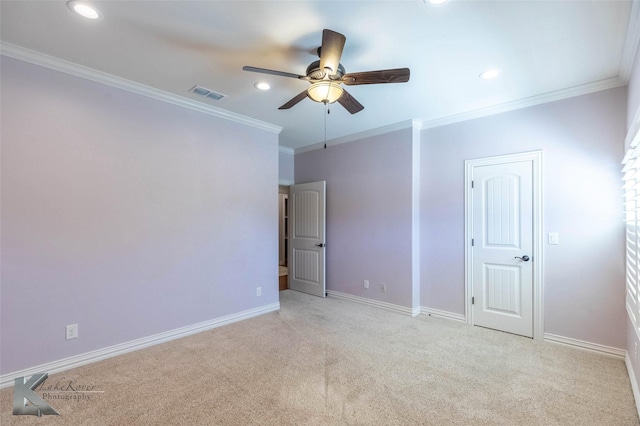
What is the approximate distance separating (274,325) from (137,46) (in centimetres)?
311

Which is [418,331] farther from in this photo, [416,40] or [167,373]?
[416,40]

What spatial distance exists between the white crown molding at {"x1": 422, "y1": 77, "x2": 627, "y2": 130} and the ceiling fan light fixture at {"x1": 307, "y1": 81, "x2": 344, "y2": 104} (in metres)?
2.11

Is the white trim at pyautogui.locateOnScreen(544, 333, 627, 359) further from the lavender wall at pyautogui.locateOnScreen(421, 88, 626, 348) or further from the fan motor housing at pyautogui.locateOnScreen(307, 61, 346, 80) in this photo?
the fan motor housing at pyautogui.locateOnScreen(307, 61, 346, 80)

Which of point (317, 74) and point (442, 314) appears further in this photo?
point (442, 314)

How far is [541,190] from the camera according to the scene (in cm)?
324

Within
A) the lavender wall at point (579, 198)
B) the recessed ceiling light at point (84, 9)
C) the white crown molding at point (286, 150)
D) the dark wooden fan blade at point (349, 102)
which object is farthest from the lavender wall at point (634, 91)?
the white crown molding at point (286, 150)

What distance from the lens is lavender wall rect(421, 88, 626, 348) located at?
287 cm

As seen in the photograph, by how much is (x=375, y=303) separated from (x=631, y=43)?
3.71 metres

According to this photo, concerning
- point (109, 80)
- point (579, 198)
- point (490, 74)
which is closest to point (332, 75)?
point (490, 74)

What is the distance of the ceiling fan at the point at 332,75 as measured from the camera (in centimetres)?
199

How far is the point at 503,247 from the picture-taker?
3.52 metres

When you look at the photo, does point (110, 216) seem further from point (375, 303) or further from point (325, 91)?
point (375, 303)

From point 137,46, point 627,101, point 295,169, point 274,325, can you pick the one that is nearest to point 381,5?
point 137,46

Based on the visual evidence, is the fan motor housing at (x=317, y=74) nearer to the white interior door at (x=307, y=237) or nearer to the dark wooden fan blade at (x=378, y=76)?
the dark wooden fan blade at (x=378, y=76)
